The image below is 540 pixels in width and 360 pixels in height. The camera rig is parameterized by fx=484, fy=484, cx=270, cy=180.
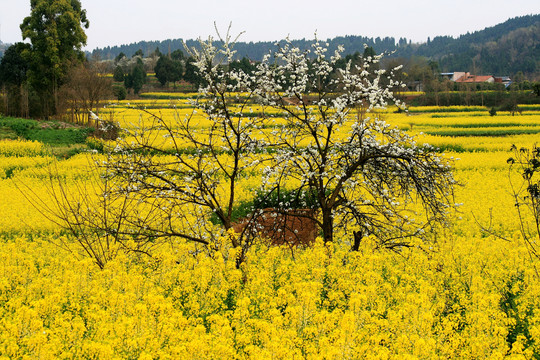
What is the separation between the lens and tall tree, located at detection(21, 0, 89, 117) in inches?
1679

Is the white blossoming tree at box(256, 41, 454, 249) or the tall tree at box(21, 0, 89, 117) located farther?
the tall tree at box(21, 0, 89, 117)

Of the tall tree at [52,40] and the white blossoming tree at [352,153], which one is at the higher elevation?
the tall tree at [52,40]

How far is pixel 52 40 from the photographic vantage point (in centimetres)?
4225

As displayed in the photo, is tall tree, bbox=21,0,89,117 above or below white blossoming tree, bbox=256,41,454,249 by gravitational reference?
above

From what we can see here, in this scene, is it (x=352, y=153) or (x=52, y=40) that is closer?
(x=352, y=153)

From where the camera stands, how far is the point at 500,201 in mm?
17641

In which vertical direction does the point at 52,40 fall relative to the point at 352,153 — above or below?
above

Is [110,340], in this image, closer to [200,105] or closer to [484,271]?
[200,105]

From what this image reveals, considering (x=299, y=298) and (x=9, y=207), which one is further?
(x=9, y=207)

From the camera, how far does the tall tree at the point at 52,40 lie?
42656 millimetres

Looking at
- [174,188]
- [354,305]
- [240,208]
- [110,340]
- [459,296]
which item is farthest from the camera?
[240,208]

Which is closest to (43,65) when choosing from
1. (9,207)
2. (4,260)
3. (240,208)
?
(9,207)

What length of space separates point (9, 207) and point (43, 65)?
30.7 meters

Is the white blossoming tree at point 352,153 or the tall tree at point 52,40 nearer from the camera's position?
the white blossoming tree at point 352,153
